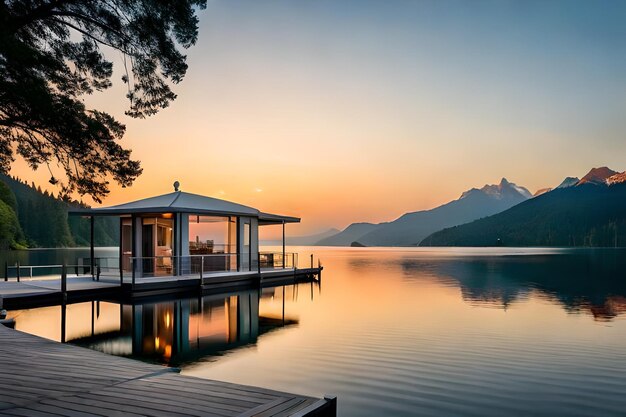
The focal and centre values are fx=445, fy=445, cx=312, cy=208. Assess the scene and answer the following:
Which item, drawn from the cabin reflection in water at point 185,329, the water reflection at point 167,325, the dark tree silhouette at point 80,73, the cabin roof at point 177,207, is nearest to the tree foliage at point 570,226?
the cabin roof at point 177,207

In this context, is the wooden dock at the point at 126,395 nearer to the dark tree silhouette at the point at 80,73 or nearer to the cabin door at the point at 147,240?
the dark tree silhouette at the point at 80,73

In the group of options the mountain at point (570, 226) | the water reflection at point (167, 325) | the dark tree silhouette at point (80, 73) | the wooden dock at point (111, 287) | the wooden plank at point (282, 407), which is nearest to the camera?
the wooden plank at point (282, 407)

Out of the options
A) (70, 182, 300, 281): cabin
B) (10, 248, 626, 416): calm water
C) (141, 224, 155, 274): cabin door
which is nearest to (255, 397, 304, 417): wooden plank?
(10, 248, 626, 416): calm water

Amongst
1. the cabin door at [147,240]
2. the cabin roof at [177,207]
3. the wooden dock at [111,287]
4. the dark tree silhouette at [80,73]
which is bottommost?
the wooden dock at [111,287]

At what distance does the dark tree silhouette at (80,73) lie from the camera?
7672mm

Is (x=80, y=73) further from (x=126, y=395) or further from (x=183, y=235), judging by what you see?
(x=183, y=235)

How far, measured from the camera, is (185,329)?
1393 cm

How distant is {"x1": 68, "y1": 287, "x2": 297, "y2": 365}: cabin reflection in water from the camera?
1147 cm

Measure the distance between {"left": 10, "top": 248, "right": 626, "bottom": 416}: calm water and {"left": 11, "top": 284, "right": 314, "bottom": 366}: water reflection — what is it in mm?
50

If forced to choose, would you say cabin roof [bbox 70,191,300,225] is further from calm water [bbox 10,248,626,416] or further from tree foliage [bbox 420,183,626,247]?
tree foliage [bbox 420,183,626,247]

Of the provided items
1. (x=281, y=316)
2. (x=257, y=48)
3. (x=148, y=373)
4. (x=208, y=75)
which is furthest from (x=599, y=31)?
(x=148, y=373)

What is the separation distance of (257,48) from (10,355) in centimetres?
2106

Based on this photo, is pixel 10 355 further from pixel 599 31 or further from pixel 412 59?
pixel 599 31

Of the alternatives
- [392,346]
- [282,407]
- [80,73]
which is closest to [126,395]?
[282,407]
